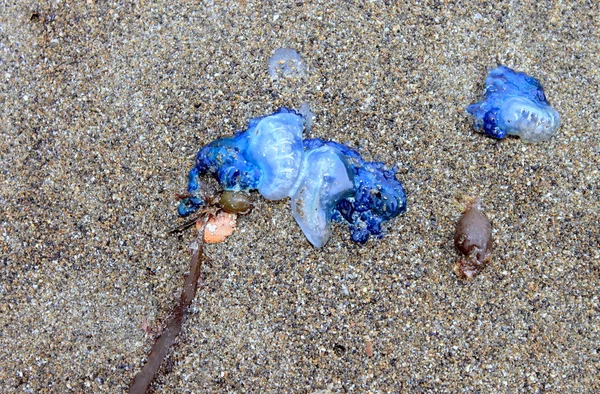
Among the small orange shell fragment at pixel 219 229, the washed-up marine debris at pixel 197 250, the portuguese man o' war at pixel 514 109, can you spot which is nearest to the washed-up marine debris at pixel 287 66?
the washed-up marine debris at pixel 197 250

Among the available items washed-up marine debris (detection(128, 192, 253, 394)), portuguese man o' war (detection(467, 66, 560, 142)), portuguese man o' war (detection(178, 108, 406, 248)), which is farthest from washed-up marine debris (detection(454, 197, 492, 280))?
washed-up marine debris (detection(128, 192, 253, 394))

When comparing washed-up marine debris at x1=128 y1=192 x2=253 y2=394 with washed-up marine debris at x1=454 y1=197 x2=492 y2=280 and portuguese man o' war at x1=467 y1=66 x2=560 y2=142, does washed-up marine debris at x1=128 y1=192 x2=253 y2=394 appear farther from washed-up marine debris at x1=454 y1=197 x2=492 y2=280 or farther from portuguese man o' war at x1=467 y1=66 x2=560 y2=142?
portuguese man o' war at x1=467 y1=66 x2=560 y2=142

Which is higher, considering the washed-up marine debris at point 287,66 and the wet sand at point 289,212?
the washed-up marine debris at point 287,66

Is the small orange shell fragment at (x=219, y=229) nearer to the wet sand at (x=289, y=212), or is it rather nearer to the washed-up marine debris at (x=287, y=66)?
the wet sand at (x=289, y=212)

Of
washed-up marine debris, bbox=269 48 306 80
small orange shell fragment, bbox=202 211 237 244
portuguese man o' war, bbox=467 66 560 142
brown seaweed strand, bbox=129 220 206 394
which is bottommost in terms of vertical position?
brown seaweed strand, bbox=129 220 206 394

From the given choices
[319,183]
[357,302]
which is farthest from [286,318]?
[319,183]

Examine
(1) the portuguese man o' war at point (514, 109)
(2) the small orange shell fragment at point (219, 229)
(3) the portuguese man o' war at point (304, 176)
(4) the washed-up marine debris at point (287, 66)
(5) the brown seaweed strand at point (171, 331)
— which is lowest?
(5) the brown seaweed strand at point (171, 331)
